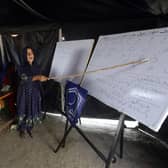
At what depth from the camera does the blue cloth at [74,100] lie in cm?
207

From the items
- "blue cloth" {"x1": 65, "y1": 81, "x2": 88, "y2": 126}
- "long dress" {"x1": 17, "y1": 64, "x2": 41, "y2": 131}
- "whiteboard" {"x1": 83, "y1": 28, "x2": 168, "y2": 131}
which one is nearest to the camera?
"whiteboard" {"x1": 83, "y1": 28, "x2": 168, "y2": 131}

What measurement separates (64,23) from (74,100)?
55.4 inches

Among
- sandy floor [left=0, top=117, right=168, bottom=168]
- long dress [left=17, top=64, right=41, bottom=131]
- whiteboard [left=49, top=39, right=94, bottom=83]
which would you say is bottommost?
sandy floor [left=0, top=117, right=168, bottom=168]

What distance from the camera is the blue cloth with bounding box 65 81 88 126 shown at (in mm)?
2068

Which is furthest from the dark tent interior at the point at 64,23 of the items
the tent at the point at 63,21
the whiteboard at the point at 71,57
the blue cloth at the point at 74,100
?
the blue cloth at the point at 74,100

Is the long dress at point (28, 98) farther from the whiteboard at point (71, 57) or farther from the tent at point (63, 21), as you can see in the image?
the tent at point (63, 21)

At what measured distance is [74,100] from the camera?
2.13m

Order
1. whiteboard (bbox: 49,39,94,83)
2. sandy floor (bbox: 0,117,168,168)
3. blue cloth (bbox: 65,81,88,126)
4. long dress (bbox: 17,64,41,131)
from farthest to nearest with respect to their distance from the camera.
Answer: long dress (bbox: 17,64,41,131) → whiteboard (bbox: 49,39,94,83) → sandy floor (bbox: 0,117,168,168) → blue cloth (bbox: 65,81,88,126)

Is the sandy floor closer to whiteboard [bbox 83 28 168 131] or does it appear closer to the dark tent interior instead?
the dark tent interior

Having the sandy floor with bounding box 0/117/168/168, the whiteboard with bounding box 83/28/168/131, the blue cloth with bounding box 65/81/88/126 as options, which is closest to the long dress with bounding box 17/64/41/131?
the sandy floor with bounding box 0/117/168/168

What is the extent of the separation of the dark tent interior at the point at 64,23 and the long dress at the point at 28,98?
0.51m

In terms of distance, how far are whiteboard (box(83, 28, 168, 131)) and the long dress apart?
0.89 meters

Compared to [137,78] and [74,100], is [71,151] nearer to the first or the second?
[74,100]

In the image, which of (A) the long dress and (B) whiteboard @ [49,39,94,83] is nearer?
(B) whiteboard @ [49,39,94,83]
